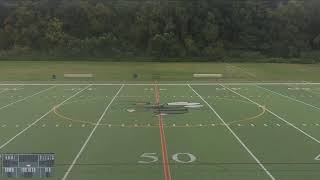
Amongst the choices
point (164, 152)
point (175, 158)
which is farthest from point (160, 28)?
point (175, 158)

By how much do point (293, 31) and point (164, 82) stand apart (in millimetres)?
34184

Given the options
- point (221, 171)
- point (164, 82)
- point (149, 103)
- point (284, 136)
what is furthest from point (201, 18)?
point (221, 171)

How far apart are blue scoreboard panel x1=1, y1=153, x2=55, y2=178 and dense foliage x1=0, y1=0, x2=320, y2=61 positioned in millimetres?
49553

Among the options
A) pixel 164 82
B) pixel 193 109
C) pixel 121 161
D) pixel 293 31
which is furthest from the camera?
pixel 293 31

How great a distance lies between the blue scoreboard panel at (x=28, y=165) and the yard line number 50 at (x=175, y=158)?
3.13 meters

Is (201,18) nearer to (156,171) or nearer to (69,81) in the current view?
(69,81)

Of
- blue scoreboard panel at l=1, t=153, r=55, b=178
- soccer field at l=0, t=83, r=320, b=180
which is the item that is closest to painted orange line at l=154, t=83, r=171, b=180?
soccer field at l=0, t=83, r=320, b=180

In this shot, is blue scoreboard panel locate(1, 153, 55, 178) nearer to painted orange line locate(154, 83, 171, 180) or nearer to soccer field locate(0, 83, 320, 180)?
soccer field locate(0, 83, 320, 180)

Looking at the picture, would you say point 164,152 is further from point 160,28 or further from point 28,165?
point 160,28

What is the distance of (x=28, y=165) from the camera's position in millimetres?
8703

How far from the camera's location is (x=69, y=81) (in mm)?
32406

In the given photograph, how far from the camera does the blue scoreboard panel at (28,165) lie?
28.7 feet

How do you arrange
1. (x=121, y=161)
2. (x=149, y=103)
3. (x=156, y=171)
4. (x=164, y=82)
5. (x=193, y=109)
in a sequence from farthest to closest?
1. (x=164, y=82)
2. (x=149, y=103)
3. (x=193, y=109)
4. (x=121, y=161)
5. (x=156, y=171)

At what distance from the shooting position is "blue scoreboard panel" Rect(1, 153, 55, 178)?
28.7ft
